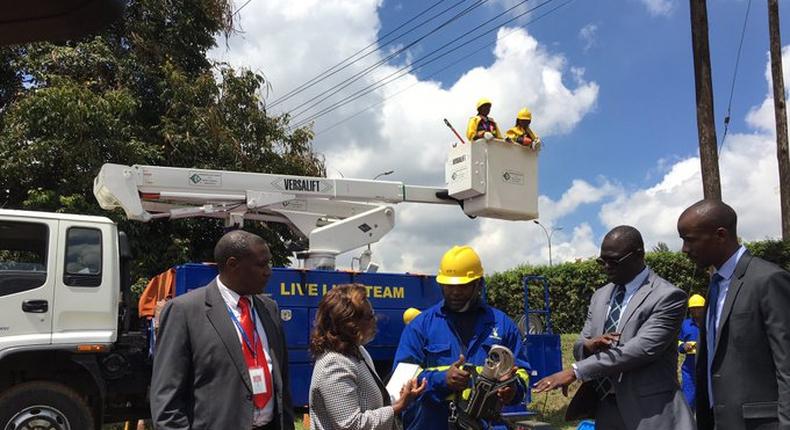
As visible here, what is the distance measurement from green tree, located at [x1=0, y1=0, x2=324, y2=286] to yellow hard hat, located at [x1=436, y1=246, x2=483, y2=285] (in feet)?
30.7

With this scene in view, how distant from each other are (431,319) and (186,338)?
1258mm

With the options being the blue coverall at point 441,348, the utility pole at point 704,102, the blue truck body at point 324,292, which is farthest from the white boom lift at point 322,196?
the blue coverall at point 441,348

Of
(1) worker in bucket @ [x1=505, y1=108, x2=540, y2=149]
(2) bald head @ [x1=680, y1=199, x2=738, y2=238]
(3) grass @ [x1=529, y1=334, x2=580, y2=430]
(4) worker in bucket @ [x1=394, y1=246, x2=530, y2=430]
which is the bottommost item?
(3) grass @ [x1=529, y1=334, x2=580, y2=430]

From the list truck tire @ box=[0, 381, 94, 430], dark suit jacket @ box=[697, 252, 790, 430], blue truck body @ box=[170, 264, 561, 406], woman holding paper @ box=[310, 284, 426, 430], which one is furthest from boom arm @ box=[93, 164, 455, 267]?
dark suit jacket @ box=[697, 252, 790, 430]

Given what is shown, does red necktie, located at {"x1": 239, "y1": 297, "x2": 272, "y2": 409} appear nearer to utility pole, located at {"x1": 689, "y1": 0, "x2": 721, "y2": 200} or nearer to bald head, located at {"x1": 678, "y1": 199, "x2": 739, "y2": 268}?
bald head, located at {"x1": 678, "y1": 199, "x2": 739, "y2": 268}

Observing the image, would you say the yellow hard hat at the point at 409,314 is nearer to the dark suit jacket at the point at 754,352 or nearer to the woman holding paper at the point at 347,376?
the woman holding paper at the point at 347,376

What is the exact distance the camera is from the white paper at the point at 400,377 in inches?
126

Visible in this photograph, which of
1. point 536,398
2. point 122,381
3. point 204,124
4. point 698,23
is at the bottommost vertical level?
point 536,398

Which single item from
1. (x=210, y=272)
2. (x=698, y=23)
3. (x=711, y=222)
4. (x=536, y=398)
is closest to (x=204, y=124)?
(x=210, y=272)

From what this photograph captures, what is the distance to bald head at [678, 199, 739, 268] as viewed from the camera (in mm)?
3029

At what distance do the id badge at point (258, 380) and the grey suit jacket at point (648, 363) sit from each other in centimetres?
152

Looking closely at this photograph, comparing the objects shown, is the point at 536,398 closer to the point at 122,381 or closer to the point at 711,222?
the point at 122,381

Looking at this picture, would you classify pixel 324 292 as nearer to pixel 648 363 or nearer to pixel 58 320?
pixel 58 320

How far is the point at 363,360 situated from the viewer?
309 centimetres
